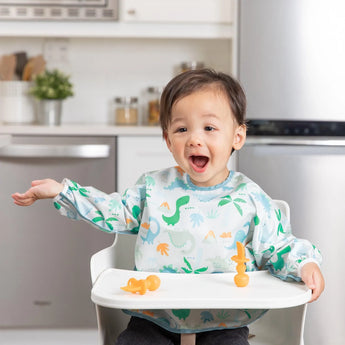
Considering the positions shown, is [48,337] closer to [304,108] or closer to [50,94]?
[50,94]

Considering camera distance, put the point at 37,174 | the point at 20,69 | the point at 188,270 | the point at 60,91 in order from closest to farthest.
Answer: the point at 188,270 → the point at 37,174 → the point at 60,91 → the point at 20,69

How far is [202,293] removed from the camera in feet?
3.71

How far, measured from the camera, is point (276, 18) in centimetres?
246

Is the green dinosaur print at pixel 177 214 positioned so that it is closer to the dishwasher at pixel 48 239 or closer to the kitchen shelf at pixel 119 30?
the dishwasher at pixel 48 239

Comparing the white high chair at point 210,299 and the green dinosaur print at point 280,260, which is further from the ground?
the green dinosaur print at point 280,260

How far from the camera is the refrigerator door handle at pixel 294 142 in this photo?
8.08 ft

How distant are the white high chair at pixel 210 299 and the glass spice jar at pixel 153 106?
4.96 ft

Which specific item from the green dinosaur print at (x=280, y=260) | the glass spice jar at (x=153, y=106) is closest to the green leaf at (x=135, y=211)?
the green dinosaur print at (x=280, y=260)

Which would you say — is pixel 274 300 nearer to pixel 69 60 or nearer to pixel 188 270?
pixel 188 270

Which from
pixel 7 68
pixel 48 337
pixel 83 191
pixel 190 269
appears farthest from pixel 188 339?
pixel 7 68

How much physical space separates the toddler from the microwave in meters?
1.49

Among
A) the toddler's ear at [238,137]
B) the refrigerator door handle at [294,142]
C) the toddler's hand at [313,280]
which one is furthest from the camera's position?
the refrigerator door handle at [294,142]

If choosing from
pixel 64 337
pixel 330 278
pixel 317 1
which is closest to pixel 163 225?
pixel 330 278

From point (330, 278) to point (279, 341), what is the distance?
1046 millimetres
